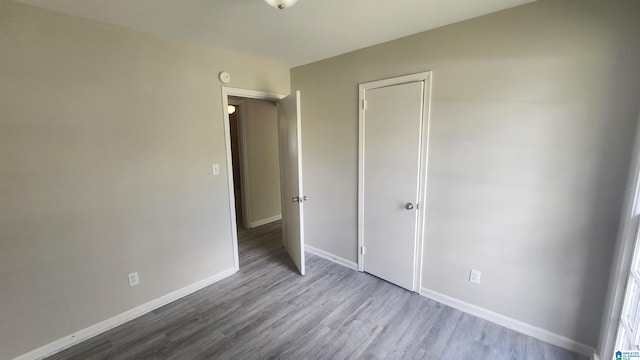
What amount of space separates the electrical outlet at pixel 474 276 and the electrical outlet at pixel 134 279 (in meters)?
2.87

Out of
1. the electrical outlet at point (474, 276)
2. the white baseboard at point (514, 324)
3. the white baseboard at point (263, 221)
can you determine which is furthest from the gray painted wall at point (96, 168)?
the electrical outlet at point (474, 276)

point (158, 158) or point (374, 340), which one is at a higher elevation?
point (158, 158)

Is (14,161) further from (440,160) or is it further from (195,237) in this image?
(440,160)

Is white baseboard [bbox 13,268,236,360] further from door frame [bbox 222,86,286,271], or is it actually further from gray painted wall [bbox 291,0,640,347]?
gray painted wall [bbox 291,0,640,347]

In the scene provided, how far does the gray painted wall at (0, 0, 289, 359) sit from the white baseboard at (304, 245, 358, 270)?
1.33 metres

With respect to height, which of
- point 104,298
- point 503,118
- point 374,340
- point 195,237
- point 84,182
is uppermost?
point 503,118

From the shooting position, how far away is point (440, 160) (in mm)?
2268

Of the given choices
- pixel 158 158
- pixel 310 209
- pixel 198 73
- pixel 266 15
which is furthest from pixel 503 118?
pixel 158 158

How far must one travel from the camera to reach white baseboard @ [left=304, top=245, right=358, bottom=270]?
310 cm

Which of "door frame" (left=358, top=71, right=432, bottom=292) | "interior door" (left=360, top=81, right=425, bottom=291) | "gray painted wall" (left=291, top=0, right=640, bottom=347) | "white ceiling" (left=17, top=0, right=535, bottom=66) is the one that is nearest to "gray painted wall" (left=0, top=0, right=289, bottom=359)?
"white ceiling" (left=17, top=0, right=535, bottom=66)

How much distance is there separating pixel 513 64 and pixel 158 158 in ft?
9.51

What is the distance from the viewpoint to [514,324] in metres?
2.07

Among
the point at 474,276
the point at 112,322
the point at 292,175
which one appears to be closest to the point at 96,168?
the point at 112,322

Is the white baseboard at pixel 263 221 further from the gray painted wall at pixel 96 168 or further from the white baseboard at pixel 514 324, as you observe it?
the white baseboard at pixel 514 324
